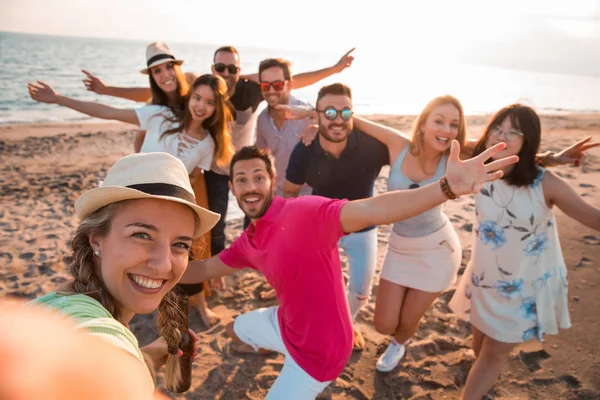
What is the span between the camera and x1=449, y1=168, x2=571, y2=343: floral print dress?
2959 millimetres

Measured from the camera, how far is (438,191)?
2.23m

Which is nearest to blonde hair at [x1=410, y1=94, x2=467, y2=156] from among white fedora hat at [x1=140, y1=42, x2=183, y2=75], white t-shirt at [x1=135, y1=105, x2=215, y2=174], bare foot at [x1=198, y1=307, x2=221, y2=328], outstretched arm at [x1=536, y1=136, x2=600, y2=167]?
outstretched arm at [x1=536, y1=136, x2=600, y2=167]

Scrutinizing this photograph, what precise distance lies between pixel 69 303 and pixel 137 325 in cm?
334

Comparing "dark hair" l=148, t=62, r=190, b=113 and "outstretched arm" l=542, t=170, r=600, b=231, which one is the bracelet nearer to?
"outstretched arm" l=542, t=170, r=600, b=231

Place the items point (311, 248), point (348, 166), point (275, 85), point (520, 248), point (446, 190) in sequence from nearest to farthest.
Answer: point (446, 190) < point (311, 248) < point (520, 248) < point (348, 166) < point (275, 85)

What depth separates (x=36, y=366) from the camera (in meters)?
0.86

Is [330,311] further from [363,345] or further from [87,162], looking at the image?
[87,162]

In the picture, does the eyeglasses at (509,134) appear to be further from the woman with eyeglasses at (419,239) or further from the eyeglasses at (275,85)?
the eyeglasses at (275,85)

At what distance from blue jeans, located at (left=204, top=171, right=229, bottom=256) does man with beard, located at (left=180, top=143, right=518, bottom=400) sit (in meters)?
1.58

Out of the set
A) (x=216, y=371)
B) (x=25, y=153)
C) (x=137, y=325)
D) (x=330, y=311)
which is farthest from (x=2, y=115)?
(x=330, y=311)

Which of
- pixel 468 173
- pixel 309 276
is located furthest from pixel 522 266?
pixel 309 276

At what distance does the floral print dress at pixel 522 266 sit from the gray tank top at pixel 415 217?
509 millimetres

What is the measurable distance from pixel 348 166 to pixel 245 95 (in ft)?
6.71

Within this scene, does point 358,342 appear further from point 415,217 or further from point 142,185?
point 142,185
